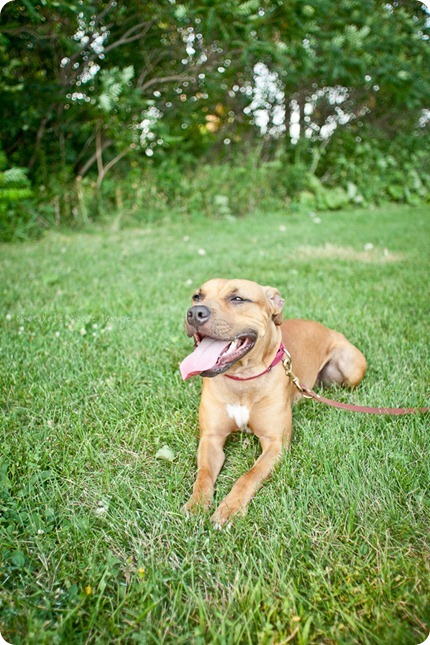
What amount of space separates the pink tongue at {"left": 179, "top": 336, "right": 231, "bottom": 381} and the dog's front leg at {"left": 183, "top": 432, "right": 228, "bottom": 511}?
0.39 meters

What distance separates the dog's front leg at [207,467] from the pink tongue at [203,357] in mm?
392

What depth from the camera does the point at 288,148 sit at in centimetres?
1330

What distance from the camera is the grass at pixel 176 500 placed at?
152 cm

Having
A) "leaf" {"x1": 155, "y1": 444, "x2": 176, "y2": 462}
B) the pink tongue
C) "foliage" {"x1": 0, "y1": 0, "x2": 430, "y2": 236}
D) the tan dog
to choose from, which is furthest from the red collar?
"foliage" {"x1": 0, "y1": 0, "x2": 430, "y2": 236}

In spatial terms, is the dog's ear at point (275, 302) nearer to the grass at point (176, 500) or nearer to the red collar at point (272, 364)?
the red collar at point (272, 364)

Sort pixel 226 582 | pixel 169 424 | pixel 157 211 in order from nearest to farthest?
pixel 226 582 → pixel 169 424 → pixel 157 211

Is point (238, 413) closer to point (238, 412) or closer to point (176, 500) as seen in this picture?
point (238, 412)

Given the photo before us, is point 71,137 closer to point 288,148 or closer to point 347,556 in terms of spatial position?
point 288,148

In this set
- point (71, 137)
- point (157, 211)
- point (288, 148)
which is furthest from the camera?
point (288, 148)

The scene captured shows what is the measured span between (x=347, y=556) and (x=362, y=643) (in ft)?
1.12

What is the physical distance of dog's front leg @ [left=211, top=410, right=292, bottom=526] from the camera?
6.49 ft

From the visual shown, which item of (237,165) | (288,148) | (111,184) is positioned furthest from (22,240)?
(288,148)

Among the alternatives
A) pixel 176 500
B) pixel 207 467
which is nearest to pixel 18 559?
pixel 176 500

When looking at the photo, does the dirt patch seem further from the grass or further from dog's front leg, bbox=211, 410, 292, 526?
dog's front leg, bbox=211, 410, 292, 526
